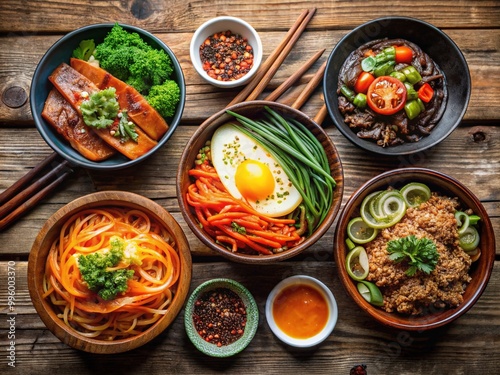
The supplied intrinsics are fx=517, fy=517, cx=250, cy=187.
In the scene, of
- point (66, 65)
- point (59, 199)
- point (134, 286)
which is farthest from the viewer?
point (59, 199)

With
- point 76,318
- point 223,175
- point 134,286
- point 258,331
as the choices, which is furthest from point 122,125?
point 258,331

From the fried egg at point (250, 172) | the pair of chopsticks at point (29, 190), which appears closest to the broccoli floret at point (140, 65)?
the fried egg at point (250, 172)

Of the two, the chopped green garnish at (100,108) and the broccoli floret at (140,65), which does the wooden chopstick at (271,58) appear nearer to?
the broccoli floret at (140,65)

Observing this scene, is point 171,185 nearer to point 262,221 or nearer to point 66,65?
point 262,221

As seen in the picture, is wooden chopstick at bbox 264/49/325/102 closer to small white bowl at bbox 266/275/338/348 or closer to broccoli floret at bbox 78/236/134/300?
small white bowl at bbox 266/275/338/348

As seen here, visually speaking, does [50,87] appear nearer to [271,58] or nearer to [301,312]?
[271,58]

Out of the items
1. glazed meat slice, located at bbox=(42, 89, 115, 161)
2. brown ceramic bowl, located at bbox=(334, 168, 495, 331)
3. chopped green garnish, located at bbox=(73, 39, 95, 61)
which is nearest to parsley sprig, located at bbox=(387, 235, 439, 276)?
brown ceramic bowl, located at bbox=(334, 168, 495, 331)
